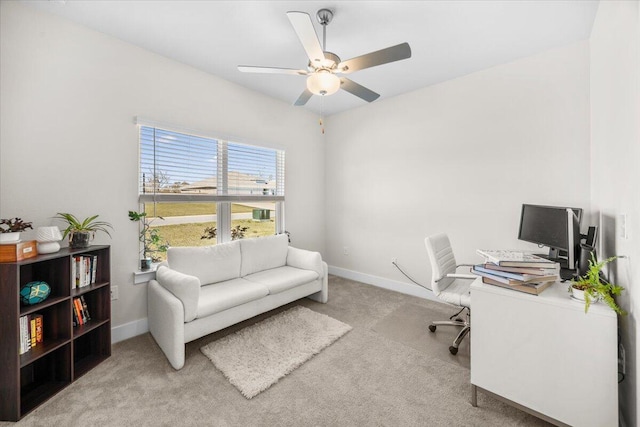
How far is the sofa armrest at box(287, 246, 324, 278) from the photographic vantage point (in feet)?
11.1

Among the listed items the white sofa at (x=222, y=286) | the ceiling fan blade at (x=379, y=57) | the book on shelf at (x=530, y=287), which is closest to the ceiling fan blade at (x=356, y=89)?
the ceiling fan blade at (x=379, y=57)

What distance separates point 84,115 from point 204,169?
1173mm

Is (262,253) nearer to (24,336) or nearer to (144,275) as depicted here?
(144,275)

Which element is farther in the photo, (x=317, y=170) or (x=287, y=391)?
(x=317, y=170)

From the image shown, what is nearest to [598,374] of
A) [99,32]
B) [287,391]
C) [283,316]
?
[287,391]

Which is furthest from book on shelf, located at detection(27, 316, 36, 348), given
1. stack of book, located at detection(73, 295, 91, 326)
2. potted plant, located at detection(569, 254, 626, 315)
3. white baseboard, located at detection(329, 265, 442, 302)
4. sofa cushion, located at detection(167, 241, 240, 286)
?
white baseboard, located at detection(329, 265, 442, 302)

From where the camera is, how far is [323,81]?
206 cm

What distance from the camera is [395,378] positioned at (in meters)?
2.02

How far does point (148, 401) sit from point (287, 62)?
10.6ft

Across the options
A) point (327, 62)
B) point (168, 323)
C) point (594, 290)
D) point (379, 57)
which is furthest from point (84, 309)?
point (594, 290)

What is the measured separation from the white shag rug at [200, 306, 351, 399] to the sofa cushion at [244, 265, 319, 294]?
35cm

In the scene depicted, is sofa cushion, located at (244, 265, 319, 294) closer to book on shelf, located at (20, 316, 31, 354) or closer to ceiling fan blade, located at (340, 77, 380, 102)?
book on shelf, located at (20, 316, 31, 354)

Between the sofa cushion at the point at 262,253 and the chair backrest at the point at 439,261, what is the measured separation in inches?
74.4

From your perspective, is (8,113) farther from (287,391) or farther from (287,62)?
(287,391)
